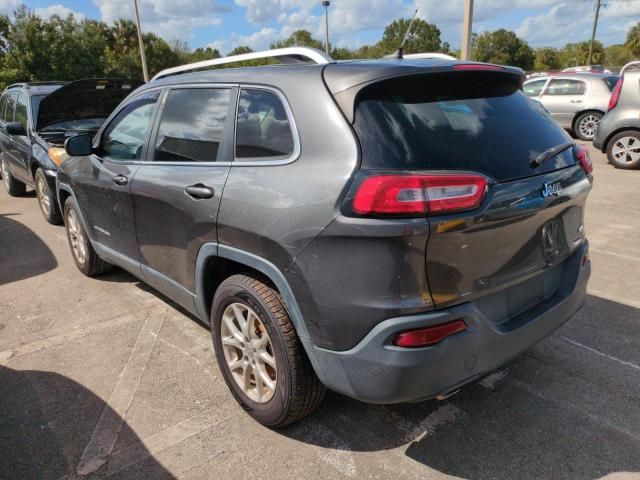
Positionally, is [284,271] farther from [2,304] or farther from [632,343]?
[2,304]

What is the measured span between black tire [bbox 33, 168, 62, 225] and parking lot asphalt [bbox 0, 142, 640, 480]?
2.94 meters

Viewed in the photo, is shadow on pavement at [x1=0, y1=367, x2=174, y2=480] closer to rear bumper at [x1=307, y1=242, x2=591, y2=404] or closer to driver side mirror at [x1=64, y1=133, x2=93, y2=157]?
rear bumper at [x1=307, y1=242, x2=591, y2=404]

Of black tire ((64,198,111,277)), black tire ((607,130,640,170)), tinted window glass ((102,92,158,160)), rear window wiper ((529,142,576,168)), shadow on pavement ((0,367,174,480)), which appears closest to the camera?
rear window wiper ((529,142,576,168))

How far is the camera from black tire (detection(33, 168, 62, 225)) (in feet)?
21.6

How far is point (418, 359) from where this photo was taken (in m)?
2.00

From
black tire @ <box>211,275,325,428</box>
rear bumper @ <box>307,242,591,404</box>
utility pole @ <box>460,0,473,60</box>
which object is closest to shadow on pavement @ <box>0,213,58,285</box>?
black tire @ <box>211,275,325,428</box>

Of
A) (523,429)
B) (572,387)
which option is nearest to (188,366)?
(523,429)

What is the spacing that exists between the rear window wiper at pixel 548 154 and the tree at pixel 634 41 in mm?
69020

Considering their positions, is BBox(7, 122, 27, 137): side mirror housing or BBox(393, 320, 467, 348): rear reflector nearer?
BBox(393, 320, 467, 348): rear reflector

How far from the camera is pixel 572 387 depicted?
2.93 metres

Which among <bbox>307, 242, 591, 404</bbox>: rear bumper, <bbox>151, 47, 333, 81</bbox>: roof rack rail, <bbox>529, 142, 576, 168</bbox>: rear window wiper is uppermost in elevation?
<bbox>151, 47, 333, 81</bbox>: roof rack rail

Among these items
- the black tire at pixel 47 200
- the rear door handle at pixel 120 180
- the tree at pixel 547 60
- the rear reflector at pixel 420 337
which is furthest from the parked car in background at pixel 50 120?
the tree at pixel 547 60

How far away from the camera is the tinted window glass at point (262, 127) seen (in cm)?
238

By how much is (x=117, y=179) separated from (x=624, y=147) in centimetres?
919
